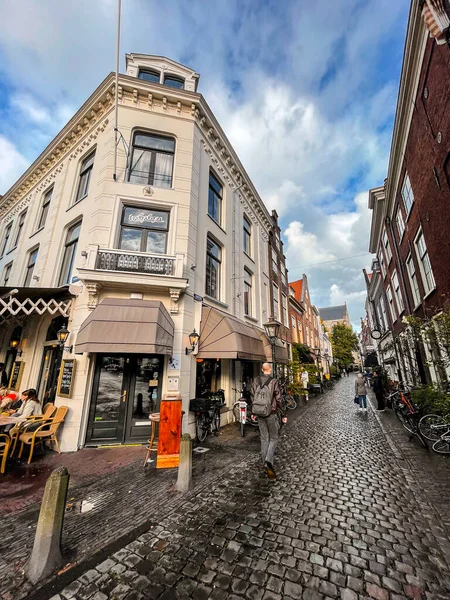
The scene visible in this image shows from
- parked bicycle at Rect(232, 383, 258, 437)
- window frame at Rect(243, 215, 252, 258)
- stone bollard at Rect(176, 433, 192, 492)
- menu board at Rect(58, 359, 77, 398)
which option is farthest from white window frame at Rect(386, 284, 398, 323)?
menu board at Rect(58, 359, 77, 398)

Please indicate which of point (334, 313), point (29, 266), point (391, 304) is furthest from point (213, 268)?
point (334, 313)

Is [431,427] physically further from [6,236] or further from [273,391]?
[6,236]

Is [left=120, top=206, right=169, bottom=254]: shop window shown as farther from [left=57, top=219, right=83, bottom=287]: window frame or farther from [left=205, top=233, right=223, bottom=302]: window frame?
[left=57, top=219, right=83, bottom=287]: window frame

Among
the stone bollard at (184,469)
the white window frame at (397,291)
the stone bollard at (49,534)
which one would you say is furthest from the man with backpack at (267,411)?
the white window frame at (397,291)

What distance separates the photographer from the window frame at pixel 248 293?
13687 millimetres

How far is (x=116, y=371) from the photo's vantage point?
Result: 24.3 ft

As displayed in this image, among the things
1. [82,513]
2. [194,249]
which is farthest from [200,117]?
[82,513]

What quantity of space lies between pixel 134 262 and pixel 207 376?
5069 mm

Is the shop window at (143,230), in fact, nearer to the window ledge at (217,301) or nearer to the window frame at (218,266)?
the window frame at (218,266)

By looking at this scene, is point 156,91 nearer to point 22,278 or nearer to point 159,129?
point 159,129

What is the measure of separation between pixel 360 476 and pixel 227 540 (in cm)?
338

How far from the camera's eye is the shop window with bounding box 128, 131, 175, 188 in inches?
374

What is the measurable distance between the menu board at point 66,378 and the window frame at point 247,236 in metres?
10.5

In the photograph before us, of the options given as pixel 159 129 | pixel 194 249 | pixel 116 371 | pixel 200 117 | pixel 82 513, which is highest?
pixel 200 117
